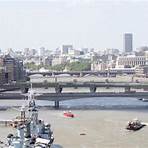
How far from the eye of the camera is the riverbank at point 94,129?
24641mm

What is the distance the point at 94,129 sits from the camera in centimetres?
2891

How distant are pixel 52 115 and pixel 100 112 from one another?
3074 millimetres

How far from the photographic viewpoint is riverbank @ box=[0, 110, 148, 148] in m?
24.6

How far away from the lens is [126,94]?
4275 cm

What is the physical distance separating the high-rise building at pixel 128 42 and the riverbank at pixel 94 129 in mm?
136268

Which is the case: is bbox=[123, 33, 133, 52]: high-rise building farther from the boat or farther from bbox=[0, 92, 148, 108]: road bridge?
the boat

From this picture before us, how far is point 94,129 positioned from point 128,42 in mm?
148566

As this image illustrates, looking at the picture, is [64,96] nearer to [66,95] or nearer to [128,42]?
[66,95]

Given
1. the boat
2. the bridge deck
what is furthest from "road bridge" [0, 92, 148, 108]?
the boat

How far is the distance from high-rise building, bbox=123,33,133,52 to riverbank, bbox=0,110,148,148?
136268mm

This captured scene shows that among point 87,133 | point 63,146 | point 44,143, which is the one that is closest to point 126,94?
point 87,133

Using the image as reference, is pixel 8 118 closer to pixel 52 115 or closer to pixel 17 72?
pixel 52 115

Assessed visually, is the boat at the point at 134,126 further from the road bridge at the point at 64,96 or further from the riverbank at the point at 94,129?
the road bridge at the point at 64,96

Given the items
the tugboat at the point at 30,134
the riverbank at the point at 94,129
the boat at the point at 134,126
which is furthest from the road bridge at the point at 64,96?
the tugboat at the point at 30,134
